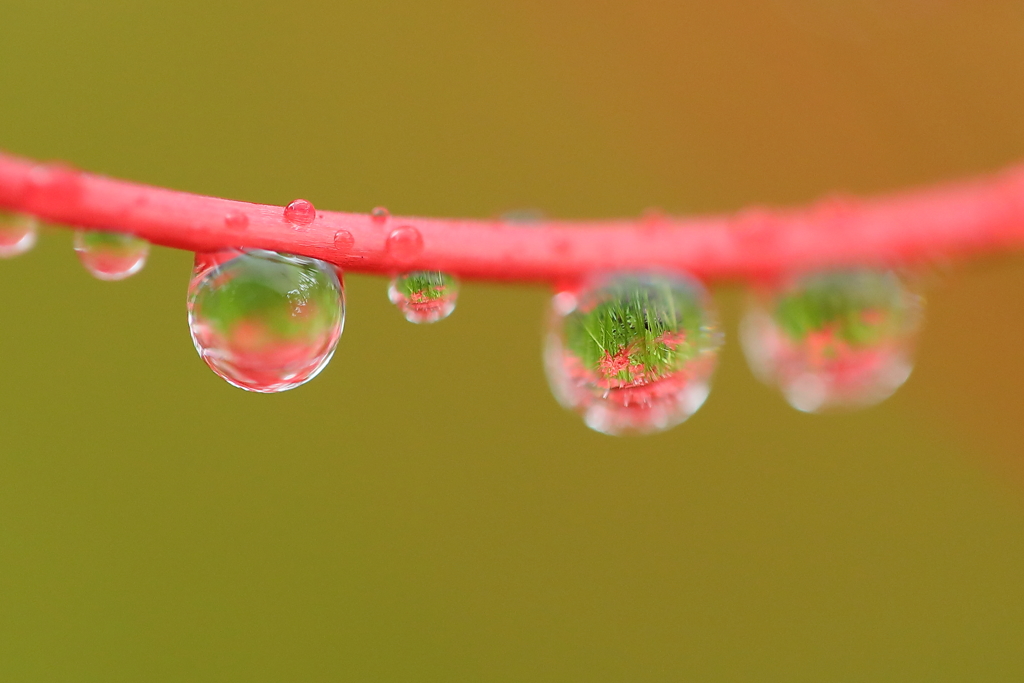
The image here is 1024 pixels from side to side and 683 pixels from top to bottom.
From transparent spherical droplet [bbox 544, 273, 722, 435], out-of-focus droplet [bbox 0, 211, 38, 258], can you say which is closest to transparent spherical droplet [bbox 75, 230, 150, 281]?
out-of-focus droplet [bbox 0, 211, 38, 258]

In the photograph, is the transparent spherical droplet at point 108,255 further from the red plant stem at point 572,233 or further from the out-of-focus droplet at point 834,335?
the out-of-focus droplet at point 834,335

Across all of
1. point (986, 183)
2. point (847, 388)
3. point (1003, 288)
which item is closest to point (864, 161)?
point (1003, 288)

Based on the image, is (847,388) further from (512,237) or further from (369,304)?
(369,304)

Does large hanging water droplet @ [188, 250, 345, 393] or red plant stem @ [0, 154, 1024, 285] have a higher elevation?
large hanging water droplet @ [188, 250, 345, 393]

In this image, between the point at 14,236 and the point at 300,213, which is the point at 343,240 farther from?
the point at 14,236

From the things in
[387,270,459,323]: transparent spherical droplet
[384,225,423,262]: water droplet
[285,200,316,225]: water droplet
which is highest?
[387,270,459,323]: transparent spherical droplet

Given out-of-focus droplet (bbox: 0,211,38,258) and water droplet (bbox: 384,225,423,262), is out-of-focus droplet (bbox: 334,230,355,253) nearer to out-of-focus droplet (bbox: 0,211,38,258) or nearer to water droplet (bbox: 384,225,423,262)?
water droplet (bbox: 384,225,423,262)
